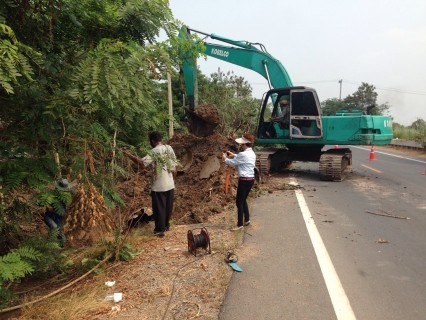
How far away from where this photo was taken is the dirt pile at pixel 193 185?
7.78 metres

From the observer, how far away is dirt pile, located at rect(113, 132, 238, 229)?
25.5ft

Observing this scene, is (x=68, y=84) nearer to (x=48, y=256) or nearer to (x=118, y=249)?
(x=48, y=256)

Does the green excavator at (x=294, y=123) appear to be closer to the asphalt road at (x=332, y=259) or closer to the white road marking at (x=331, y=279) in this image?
the asphalt road at (x=332, y=259)

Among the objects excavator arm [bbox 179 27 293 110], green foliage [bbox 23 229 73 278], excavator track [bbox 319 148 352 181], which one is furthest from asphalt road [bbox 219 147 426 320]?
excavator arm [bbox 179 27 293 110]

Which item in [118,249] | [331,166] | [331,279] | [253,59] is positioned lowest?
[331,279]

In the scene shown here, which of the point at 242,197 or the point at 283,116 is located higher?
the point at 283,116

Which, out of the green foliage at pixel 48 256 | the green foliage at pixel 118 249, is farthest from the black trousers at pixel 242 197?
the green foliage at pixel 48 256

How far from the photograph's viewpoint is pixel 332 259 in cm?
508

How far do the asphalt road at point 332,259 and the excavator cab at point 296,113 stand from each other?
3277 mm

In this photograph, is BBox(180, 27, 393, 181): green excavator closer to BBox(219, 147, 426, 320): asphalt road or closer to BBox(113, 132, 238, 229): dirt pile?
BBox(113, 132, 238, 229): dirt pile

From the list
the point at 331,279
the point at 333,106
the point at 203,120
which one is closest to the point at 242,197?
the point at 331,279

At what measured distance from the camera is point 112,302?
3.99 meters

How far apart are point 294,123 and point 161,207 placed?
7.34 m

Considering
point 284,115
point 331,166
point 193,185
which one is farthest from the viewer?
point 284,115
